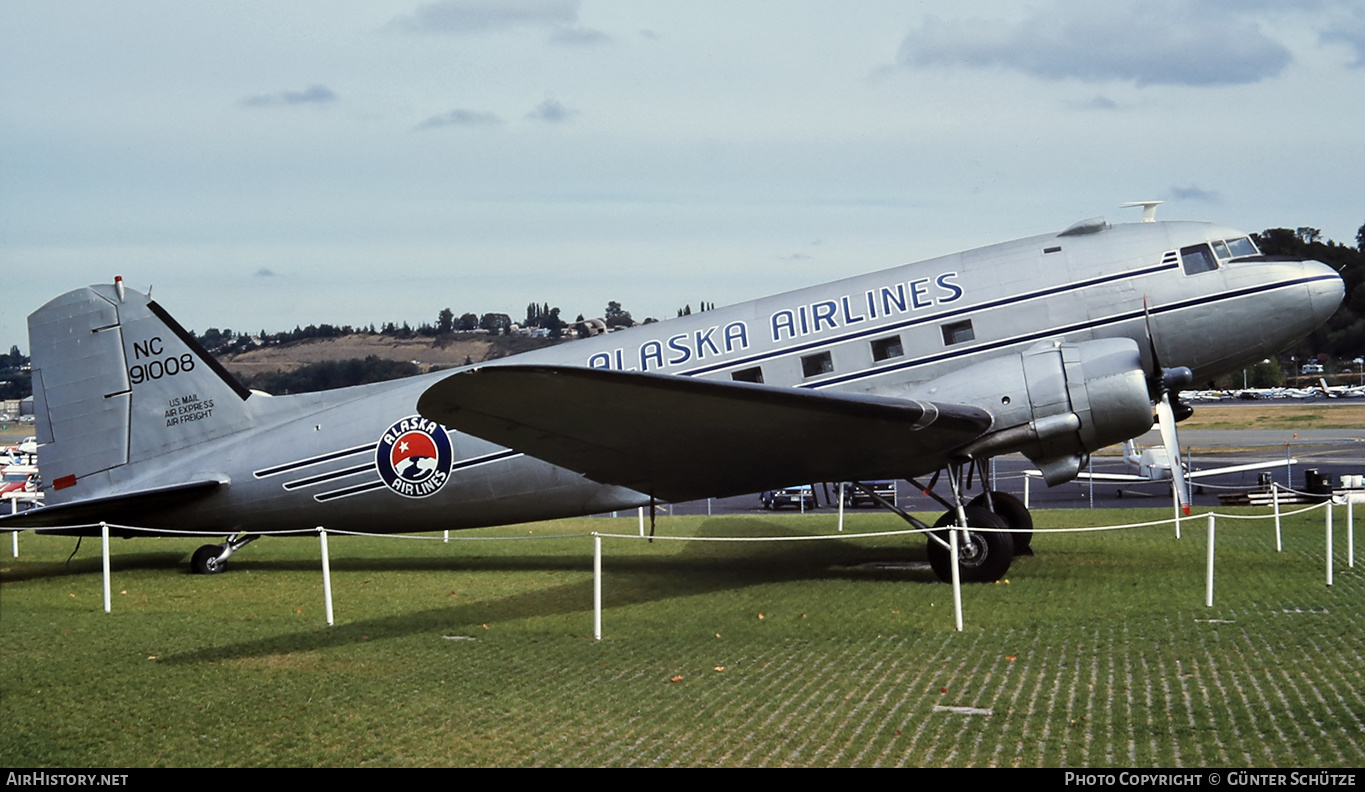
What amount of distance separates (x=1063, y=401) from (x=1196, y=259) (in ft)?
9.27

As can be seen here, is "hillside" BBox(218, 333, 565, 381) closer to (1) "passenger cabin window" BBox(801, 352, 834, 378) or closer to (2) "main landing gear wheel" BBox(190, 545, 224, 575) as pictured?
(2) "main landing gear wheel" BBox(190, 545, 224, 575)

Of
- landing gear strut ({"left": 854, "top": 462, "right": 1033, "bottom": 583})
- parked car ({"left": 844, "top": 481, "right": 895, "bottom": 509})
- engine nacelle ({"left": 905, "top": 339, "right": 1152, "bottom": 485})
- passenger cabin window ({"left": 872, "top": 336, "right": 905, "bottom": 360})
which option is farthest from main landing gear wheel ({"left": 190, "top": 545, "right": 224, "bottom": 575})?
parked car ({"left": 844, "top": 481, "right": 895, "bottom": 509})

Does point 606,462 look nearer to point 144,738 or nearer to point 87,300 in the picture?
point 144,738

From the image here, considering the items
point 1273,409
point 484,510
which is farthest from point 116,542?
point 1273,409

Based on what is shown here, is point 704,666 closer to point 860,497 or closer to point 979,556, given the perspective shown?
point 979,556

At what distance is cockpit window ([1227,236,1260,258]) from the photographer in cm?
1395

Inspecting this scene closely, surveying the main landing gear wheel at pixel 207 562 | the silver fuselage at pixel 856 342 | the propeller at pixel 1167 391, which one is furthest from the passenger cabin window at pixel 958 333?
the main landing gear wheel at pixel 207 562

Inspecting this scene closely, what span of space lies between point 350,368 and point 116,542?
728 centimetres

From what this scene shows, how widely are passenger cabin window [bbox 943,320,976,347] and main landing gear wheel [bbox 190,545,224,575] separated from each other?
10940 millimetres

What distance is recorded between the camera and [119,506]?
15703 mm

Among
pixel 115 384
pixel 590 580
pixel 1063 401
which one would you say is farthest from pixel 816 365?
pixel 115 384

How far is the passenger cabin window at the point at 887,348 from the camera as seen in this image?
14.1 m

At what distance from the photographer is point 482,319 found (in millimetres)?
29281

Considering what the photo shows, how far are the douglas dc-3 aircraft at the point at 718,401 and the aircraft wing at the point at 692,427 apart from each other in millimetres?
40
